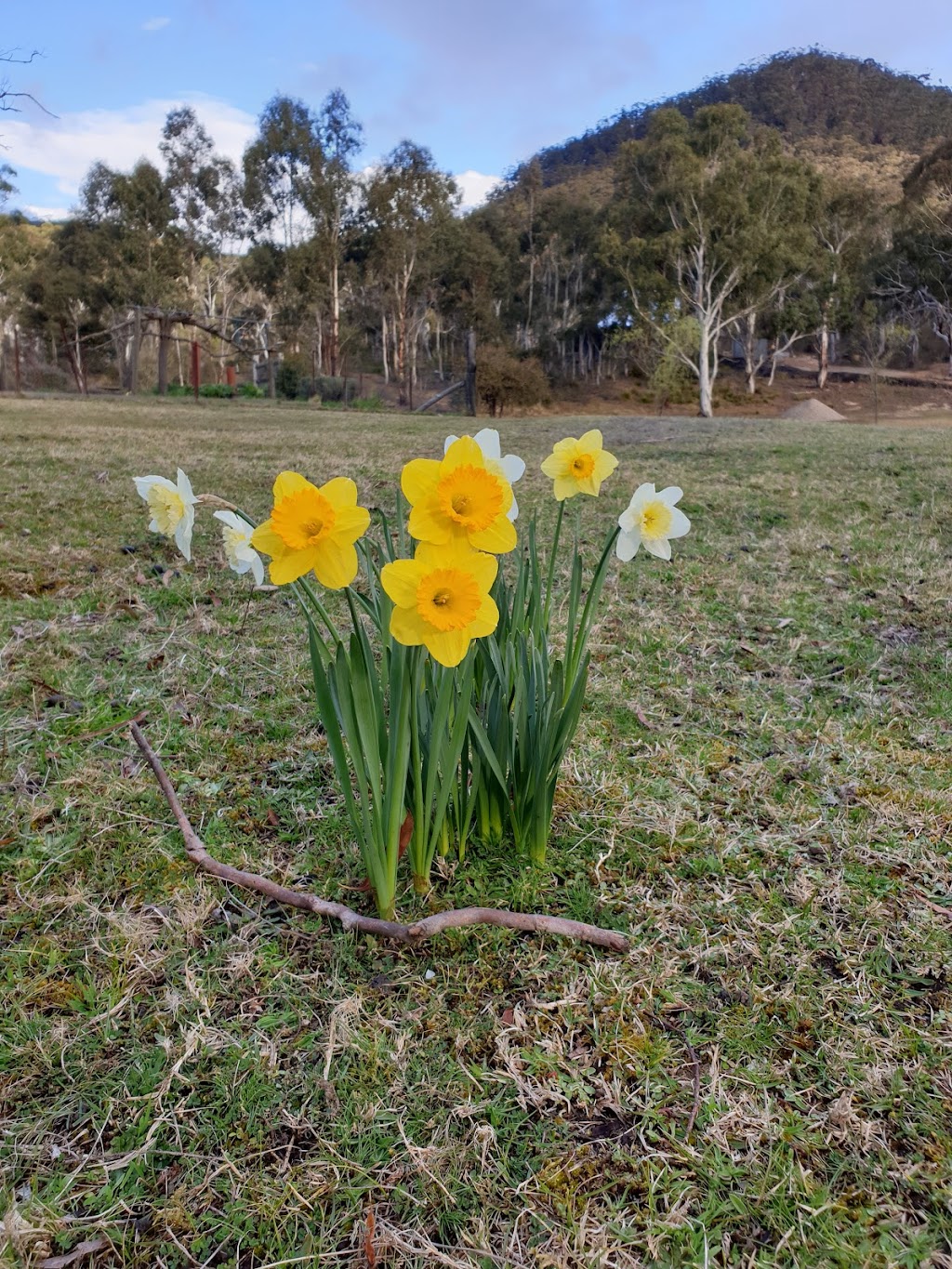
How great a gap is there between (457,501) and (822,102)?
65.3 m

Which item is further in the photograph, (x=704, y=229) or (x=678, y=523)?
(x=704, y=229)

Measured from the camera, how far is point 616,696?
7.84 ft

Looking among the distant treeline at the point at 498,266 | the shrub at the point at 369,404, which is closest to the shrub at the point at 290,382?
the distant treeline at the point at 498,266

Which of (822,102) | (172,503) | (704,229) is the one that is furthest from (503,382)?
(822,102)

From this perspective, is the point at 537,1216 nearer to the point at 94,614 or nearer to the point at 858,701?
the point at 858,701

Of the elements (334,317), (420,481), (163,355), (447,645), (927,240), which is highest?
(927,240)

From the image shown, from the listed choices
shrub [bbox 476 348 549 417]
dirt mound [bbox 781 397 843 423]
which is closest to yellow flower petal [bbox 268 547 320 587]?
shrub [bbox 476 348 549 417]

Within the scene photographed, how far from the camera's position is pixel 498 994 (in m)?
1.27

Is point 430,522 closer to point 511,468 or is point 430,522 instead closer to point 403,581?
point 403,581

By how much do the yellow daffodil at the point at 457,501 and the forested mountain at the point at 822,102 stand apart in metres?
53.7

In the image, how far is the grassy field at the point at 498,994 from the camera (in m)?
0.95

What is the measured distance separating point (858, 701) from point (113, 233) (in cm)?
3457

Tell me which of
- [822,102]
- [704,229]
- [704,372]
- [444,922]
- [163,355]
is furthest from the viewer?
[822,102]

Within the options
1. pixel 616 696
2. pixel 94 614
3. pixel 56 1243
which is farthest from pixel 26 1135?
pixel 94 614
